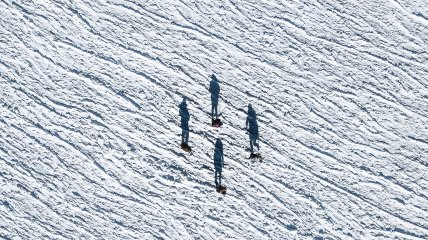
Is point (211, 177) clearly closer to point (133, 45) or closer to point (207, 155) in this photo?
point (207, 155)

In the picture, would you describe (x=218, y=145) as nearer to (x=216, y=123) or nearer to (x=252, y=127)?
(x=216, y=123)

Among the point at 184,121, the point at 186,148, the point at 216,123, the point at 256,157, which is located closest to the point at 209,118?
the point at 216,123

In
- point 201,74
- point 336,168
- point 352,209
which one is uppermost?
point 201,74

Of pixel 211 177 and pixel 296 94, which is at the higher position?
pixel 296 94

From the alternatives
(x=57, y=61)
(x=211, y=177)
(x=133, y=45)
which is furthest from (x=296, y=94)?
(x=57, y=61)

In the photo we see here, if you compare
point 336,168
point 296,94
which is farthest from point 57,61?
point 336,168

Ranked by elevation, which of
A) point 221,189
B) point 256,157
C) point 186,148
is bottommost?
point 221,189

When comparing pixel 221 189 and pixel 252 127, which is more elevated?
pixel 252 127
